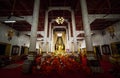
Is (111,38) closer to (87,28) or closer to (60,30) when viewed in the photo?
(87,28)

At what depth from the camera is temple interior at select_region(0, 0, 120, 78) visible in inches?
208

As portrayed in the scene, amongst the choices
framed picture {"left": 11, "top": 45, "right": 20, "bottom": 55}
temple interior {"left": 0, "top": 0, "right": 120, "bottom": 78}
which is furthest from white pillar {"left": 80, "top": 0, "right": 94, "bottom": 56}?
framed picture {"left": 11, "top": 45, "right": 20, "bottom": 55}

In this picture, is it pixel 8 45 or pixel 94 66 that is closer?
pixel 94 66

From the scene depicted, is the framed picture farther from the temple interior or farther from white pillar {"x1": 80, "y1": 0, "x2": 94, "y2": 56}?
white pillar {"x1": 80, "y1": 0, "x2": 94, "y2": 56}

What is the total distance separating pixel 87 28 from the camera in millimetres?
6301

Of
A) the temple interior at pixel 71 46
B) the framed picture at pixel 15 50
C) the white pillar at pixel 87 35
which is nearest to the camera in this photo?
the temple interior at pixel 71 46

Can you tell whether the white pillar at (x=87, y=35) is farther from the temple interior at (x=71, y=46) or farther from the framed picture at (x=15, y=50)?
the framed picture at (x=15, y=50)

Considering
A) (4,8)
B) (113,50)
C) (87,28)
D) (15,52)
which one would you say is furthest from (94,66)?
(15,52)

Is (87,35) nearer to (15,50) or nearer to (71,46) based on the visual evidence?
(71,46)

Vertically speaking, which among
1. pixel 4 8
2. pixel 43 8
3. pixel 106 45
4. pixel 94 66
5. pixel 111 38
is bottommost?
pixel 94 66

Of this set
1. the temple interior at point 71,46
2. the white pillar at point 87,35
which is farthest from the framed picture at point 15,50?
the white pillar at point 87,35

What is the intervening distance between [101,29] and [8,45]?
18.3 m

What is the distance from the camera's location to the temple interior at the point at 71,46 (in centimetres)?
528

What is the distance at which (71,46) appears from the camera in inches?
760
